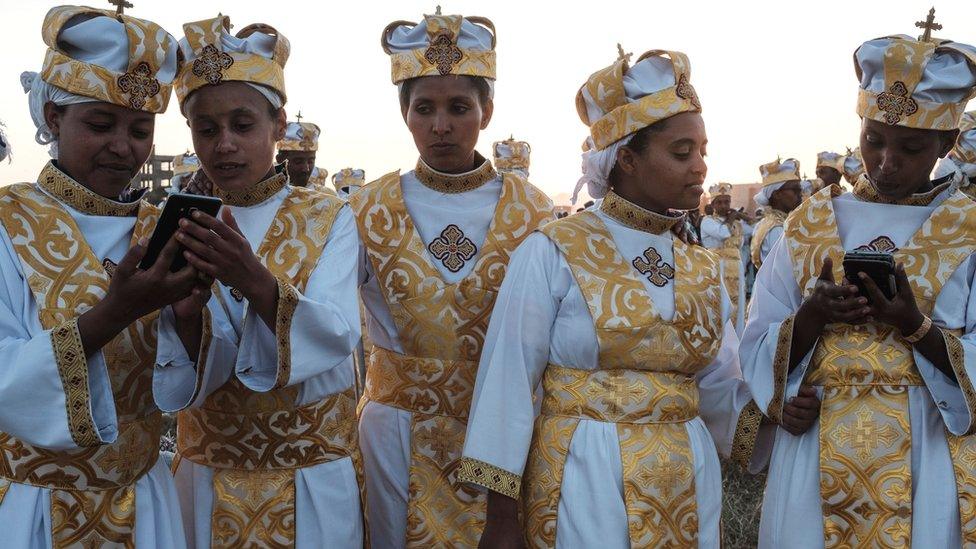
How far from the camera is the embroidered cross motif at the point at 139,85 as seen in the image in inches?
103

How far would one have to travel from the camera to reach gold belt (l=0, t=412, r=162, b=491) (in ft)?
8.30

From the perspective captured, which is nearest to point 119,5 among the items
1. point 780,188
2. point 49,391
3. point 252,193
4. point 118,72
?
point 118,72

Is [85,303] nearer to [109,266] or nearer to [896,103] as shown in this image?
[109,266]

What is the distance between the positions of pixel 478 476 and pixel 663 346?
699 millimetres

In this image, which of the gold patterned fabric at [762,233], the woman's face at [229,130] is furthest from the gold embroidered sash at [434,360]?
the gold patterned fabric at [762,233]

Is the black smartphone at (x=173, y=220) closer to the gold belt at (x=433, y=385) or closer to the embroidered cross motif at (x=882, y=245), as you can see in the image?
the gold belt at (x=433, y=385)

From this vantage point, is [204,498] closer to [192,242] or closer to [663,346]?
[192,242]

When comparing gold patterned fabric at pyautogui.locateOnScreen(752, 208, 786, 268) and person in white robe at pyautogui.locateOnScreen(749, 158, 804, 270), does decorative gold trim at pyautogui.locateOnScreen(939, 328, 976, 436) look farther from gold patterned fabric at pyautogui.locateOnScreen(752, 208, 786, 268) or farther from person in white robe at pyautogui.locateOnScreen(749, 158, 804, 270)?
person in white robe at pyautogui.locateOnScreen(749, 158, 804, 270)

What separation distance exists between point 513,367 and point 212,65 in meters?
1.34

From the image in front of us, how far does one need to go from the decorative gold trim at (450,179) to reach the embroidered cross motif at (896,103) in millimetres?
1458

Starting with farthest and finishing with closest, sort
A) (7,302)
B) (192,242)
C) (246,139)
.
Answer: (246,139)
(7,302)
(192,242)

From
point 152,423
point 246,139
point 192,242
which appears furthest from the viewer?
point 246,139

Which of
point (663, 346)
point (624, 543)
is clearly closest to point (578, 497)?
point (624, 543)

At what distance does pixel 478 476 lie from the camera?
2.81 meters
